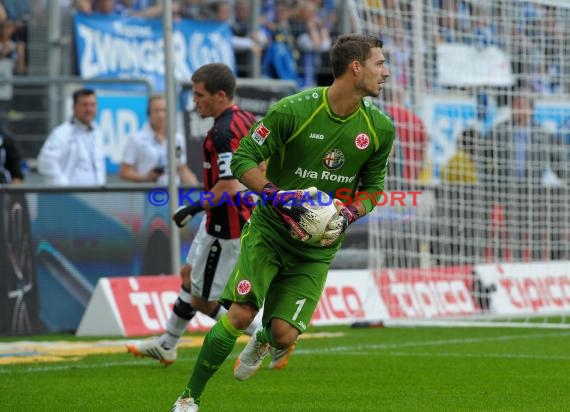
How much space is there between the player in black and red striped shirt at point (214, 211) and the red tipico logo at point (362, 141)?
2390 millimetres

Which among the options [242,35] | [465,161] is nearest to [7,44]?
[242,35]

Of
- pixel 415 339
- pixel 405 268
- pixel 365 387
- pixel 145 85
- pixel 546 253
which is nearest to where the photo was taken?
pixel 365 387

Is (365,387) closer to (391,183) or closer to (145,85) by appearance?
(391,183)

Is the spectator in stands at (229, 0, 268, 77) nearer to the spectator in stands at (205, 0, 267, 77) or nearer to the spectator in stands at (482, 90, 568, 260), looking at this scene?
the spectator in stands at (205, 0, 267, 77)

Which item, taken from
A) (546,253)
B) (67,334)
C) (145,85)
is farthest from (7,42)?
(546,253)

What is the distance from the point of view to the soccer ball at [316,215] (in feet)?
24.2

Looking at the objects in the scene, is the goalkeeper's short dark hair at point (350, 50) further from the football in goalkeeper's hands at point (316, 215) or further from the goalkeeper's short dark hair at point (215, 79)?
the goalkeeper's short dark hair at point (215, 79)

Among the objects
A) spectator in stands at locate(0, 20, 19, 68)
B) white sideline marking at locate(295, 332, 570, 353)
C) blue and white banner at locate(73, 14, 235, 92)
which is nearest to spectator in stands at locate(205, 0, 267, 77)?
blue and white banner at locate(73, 14, 235, 92)

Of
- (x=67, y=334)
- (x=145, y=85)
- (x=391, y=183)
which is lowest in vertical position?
(x=67, y=334)

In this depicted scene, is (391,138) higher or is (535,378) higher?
(391,138)

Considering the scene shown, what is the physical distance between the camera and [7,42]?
17.7 metres

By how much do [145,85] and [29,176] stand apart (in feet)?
6.55

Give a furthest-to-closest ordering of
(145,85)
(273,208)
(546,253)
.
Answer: (145,85) → (546,253) → (273,208)

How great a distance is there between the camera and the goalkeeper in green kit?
295 inches
